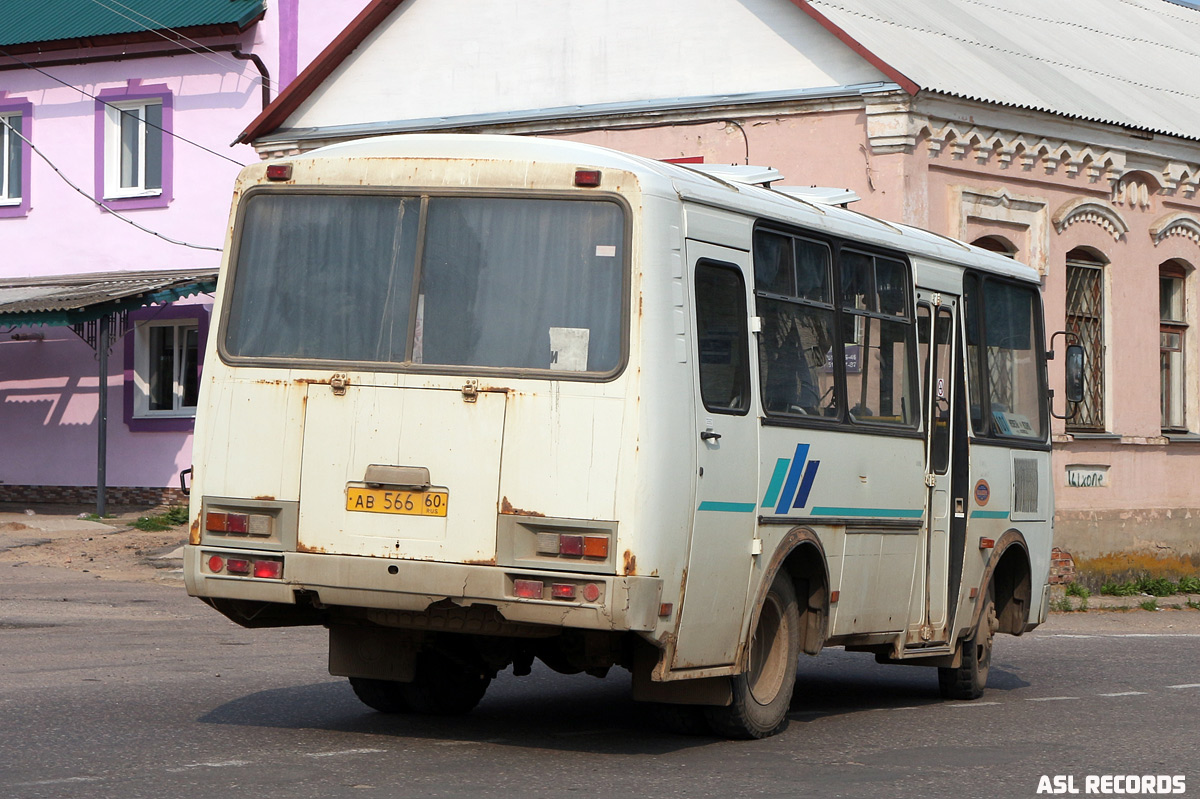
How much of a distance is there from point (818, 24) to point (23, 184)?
518 inches

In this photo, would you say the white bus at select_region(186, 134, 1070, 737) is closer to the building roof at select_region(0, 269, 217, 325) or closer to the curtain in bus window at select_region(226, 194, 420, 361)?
the curtain in bus window at select_region(226, 194, 420, 361)

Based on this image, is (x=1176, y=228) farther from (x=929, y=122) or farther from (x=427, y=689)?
(x=427, y=689)

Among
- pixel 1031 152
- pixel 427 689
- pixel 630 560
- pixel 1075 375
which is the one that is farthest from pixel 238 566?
pixel 1031 152

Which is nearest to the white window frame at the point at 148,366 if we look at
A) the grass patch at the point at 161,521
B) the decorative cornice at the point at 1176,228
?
the grass patch at the point at 161,521

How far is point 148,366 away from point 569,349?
20.2 meters

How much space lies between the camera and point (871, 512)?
10.1 meters

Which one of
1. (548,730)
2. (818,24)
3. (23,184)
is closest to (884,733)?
(548,730)

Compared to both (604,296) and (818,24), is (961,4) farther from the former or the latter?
(604,296)

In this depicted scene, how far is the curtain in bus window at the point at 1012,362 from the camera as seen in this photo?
1194cm

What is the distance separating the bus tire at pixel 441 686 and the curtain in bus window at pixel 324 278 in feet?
6.34

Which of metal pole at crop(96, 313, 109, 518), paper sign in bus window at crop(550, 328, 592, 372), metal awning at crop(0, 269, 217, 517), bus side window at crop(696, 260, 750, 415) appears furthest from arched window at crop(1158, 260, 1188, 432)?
paper sign in bus window at crop(550, 328, 592, 372)

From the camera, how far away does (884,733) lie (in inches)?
386

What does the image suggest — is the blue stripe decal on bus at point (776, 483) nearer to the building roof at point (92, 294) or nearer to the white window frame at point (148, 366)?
the building roof at point (92, 294)

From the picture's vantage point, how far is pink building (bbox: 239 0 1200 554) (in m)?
20.7
